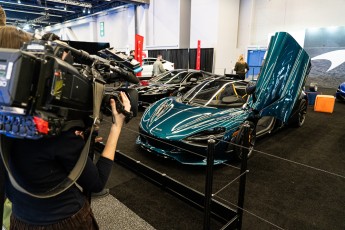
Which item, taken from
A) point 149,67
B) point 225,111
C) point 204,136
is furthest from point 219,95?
point 149,67

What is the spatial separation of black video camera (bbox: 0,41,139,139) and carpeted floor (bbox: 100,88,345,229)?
1.51 m

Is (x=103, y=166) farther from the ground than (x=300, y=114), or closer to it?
farther from the ground

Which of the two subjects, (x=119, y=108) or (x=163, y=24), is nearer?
(x=119, y=108)

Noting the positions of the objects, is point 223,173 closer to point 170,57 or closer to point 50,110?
point 50,110

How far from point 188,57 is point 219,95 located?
11.1 meters

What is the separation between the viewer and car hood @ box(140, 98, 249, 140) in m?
3.03

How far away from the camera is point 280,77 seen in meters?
3.46

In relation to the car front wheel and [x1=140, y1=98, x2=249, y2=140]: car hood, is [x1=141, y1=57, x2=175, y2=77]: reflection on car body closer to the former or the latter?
the car front wheel

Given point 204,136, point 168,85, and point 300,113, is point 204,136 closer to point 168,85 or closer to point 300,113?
point 300,113

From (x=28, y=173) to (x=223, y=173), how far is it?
2612 millimetres

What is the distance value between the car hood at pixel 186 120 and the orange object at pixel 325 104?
461 cm

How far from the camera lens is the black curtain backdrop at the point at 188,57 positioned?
1381 cm

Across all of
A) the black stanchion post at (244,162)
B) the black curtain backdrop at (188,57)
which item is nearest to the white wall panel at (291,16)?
the black curtain backdrop at (188,57)

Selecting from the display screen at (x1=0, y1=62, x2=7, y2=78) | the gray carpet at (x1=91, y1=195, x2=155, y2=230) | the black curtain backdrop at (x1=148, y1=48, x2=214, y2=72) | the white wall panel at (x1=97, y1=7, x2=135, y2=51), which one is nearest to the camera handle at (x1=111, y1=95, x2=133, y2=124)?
the display screen at (x1=0, y1=62, x2=7, y2=78)
